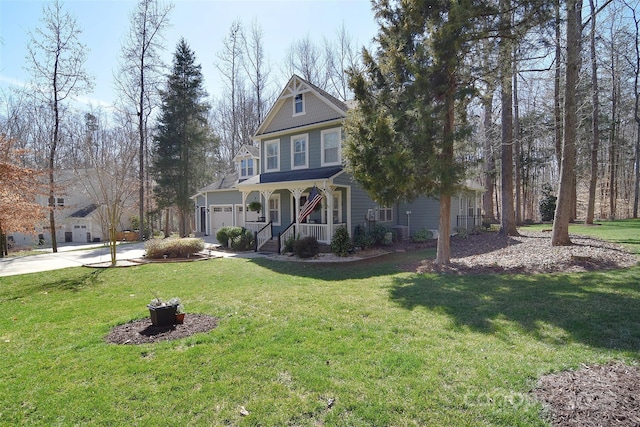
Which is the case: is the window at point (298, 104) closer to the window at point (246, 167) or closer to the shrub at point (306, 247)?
the window at point (246, 167)

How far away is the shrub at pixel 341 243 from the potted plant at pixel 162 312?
8450mm

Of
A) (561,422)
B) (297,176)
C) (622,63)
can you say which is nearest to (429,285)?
(561,422)

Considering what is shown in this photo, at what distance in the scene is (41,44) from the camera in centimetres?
1703

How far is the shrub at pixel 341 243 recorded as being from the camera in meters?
12.8

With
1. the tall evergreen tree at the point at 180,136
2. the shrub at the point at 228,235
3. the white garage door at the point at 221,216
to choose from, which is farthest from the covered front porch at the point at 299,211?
the tall evergreen tree at the point at 180,136

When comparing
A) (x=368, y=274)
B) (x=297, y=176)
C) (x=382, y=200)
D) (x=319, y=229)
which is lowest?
(x=368, y=274)

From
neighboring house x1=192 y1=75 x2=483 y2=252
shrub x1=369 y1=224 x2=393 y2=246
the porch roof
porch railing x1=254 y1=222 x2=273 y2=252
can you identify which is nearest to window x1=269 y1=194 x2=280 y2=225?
neighboring house x1=192 y1=75 x2=483 y2=252

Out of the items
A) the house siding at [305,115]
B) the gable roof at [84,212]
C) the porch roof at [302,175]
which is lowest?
the gable roof at [84,212]

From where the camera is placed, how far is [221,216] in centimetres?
2341

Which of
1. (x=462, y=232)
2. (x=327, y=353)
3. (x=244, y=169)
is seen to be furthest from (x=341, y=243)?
(x=244, y=169)

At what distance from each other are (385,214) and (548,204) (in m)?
16.3

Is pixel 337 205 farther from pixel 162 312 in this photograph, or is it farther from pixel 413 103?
pixel 162 312

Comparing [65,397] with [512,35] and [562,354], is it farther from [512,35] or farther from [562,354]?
[512,35]

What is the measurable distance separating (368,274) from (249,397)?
20.9 ft
